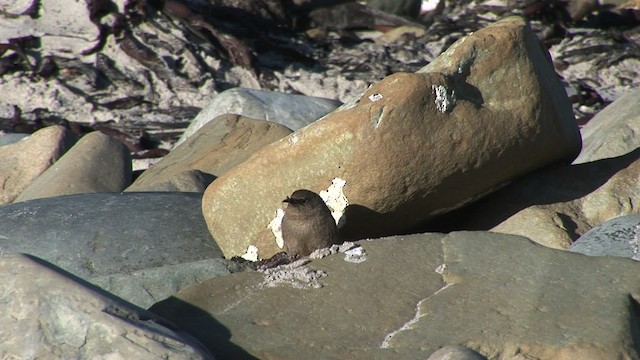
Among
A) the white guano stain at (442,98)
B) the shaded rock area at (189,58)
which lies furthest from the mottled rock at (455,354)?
the shaded rock area at (189,58)

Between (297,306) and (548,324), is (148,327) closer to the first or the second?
(297,306)

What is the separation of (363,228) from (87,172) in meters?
2.67

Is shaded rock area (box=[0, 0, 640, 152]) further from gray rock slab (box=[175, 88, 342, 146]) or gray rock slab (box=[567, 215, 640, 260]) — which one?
gray rock slab (box=[567, 215, 640, 260])

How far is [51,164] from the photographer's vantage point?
7594 mm

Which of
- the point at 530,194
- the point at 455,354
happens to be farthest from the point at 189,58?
the point at 455,354

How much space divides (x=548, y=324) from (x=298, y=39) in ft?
30.3

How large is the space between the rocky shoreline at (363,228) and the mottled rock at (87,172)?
0.07 ft

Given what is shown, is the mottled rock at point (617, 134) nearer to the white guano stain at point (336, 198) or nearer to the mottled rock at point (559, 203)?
the mottled rock at point (559, 203)

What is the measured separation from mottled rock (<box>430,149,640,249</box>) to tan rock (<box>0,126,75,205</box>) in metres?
3.61

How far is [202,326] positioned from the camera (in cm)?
366

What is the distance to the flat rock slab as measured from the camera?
3.50 metres

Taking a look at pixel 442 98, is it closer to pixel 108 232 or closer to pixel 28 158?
pixel 108 232

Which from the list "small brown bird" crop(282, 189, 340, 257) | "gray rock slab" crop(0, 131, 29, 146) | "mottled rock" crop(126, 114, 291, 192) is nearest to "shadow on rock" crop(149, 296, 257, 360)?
"small brown bird" crop(282, 189, 340, 257)

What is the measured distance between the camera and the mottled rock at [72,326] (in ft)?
10.0
